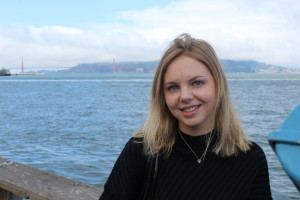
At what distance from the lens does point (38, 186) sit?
96.6 inches

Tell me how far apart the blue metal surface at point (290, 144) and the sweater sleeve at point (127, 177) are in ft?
2.77

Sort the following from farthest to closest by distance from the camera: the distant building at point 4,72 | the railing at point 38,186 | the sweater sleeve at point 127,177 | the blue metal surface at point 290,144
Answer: the distant building at point 4,72 < the railing at point 38,186 < the sweater sleeve at point 127,177 < the blue metal surface at point 290,144

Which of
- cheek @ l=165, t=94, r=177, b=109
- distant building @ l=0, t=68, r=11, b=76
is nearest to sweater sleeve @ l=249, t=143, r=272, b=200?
cheek @ l=165, t=94, r=177, b=109

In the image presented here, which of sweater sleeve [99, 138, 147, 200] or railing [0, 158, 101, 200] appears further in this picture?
railing [0, 158, 101, 200]

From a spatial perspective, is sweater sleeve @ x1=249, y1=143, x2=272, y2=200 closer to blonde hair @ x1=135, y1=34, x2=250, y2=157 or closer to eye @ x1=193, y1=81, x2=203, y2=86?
blonde hair @ x1=135, y1=34, x2=250, y2=157

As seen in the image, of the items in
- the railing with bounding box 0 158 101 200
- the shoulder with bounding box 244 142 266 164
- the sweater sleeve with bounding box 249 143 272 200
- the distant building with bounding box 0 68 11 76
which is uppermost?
the shoulder with bounding box 244 142 266 164

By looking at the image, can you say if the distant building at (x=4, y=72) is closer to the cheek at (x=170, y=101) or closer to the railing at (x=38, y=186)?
the railing at (x=38, y=186)

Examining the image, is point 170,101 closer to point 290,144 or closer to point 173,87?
point 173,87

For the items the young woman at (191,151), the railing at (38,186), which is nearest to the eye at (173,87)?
the young woman at (191,151)

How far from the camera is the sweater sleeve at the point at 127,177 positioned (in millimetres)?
1795

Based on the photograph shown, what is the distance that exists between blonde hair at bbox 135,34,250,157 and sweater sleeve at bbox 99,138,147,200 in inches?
2.4

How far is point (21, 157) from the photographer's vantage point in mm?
9320

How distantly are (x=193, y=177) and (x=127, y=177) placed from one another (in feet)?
1.01

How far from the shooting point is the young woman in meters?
1.82
